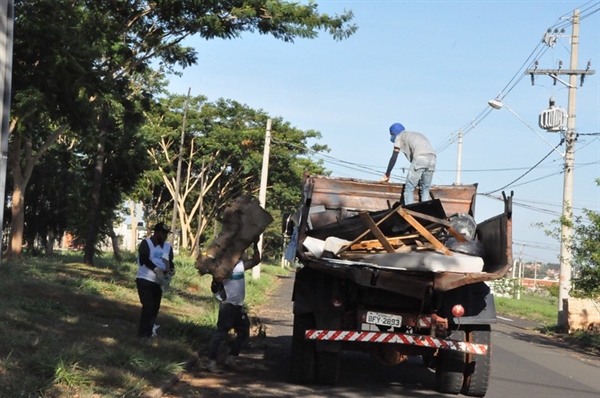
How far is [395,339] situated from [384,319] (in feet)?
0.93

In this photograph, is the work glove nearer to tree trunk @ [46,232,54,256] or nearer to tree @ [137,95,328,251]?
tree trunk @ [46,232,54,256]

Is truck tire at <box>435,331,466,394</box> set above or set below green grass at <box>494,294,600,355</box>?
below

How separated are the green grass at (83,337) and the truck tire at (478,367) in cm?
325

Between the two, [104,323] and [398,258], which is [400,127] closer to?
[398,258]

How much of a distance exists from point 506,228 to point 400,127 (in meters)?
3.33

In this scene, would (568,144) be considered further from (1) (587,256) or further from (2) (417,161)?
(2) (417,161)

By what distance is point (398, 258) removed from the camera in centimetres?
938

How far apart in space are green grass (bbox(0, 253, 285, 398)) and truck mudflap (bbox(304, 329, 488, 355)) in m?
1.65

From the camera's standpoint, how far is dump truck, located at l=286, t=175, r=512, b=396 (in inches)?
365

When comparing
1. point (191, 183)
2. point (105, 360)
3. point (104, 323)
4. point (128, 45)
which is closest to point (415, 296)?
point (105, 360)

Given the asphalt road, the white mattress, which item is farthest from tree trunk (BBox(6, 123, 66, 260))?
the white mattress

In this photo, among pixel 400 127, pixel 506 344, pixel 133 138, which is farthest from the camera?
pixel 133 138

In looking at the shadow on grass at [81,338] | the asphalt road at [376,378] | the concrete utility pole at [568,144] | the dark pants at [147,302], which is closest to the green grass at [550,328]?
the concrete utility pole at [568,144]

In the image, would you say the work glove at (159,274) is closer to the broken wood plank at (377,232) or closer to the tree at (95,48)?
the broken wood plank at (377,232)
